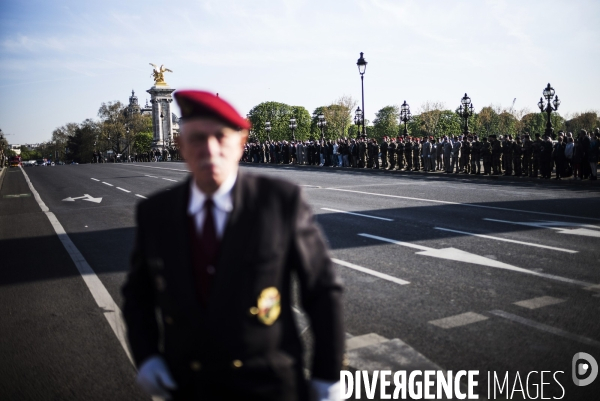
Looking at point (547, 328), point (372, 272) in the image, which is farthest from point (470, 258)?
point (547, 328)

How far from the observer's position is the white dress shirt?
202 centimetres

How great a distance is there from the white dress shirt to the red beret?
21cm

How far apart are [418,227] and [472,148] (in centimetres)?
1703

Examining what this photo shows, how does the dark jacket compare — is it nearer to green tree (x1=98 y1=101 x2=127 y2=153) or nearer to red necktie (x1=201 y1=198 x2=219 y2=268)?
red necktie (x1=201 y1=198 x2=219 y2=268)

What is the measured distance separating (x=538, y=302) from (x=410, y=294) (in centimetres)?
142

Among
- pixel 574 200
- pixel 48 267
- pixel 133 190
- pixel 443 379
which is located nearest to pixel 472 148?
pixel 574 200

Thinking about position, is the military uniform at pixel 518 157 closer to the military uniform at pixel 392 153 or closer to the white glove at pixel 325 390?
the military uniform at pixel 392 153

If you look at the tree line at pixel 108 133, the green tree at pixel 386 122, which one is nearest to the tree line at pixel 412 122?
the green tree at pixel 386 122

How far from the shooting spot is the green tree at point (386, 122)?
141 m

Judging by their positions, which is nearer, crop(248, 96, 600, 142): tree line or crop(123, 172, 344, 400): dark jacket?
crop(123, 172, 344, 400): dark jacket

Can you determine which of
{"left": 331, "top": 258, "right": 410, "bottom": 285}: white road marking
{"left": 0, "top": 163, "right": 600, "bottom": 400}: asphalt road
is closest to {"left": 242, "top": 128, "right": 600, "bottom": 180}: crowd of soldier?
{"left": 0, "top": 163, "right": 600, "bottom": 400}: asphalt road

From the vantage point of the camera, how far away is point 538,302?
619cm

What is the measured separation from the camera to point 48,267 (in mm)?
8969

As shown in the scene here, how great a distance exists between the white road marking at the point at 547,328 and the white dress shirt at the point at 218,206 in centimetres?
425
